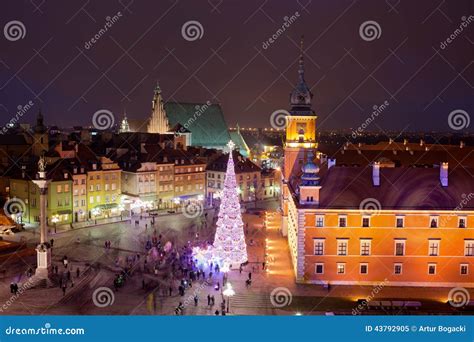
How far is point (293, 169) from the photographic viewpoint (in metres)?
35.1

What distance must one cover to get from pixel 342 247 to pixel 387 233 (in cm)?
187

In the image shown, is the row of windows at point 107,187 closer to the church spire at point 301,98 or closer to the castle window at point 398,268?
the church spire at point 301,98

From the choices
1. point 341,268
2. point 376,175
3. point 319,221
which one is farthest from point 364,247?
point 376,175

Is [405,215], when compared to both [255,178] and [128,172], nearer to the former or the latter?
[128,172]

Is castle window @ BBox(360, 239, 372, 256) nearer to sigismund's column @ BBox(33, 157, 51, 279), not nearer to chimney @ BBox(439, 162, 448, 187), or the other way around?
chimney @ BBox(439, 162, 448, 187)

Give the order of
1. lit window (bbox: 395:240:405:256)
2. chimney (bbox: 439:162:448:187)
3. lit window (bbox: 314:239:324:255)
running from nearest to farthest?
1. lit window (bbox: 395:240:405:256)
2. lit window (bbox: 314:239:324:255)
3. chimney (bbox: 439:162:448:187)

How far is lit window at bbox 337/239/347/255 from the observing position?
923 inches

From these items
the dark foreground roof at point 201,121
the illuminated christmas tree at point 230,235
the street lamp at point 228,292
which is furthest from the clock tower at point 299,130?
the dark foreground roof at point 201,121

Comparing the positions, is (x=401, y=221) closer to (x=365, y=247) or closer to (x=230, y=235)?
(x=365, y=247)

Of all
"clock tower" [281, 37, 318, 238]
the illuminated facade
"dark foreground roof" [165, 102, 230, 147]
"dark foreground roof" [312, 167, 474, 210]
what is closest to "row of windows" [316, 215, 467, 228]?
the illuminated facade

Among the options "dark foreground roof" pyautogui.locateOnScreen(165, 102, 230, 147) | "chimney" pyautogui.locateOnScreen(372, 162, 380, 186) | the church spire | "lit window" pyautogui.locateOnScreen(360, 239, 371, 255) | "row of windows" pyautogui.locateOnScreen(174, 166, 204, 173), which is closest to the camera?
"lit window" pyautogui.locateOnScreen(360, 239, 371, 255)

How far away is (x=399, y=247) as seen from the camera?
2330cm

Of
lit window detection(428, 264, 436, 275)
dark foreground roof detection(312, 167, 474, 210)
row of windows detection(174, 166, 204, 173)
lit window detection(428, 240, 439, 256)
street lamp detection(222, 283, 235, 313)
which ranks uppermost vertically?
row of windows detection(174, 166, 204, 173)

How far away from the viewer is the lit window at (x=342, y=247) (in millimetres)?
23453
